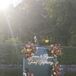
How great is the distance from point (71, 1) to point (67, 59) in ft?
37.1

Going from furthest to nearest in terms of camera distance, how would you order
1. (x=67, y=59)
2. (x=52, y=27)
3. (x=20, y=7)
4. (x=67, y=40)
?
(x=20, y=7) < (x=52, y=27) < (x=67, y=40) < (x=67, y=59)

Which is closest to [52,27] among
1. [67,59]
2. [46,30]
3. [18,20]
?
[46,30]

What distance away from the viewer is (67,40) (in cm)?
3475

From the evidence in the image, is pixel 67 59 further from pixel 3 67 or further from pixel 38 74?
pixel 38 74

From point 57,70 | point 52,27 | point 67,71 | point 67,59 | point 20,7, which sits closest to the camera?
point 57,70

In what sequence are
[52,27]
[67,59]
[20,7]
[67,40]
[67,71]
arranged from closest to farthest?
[67,71]
[67,59]
[67,40]
[52,27]
[20,7]

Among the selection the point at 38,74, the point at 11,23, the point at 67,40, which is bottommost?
the point at 38,74

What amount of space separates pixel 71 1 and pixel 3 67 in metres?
13.6

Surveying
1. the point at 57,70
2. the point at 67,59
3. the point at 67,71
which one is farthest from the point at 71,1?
the point at 57,70

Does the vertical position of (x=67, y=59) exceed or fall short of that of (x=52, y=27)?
it falls short

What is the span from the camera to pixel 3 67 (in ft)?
81.1

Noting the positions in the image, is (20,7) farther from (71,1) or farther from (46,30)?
(71,1)

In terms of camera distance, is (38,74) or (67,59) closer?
(38,74)

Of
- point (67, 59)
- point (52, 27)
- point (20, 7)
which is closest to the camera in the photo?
point (67, 59)
